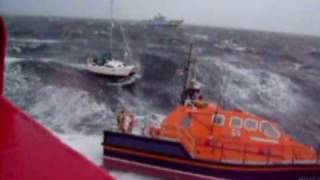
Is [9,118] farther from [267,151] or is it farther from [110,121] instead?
[110,121]

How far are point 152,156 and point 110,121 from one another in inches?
218

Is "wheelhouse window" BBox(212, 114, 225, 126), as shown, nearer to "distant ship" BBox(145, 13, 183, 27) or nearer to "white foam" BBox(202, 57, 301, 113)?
"white foam" BBox(202, 57, 301, 113)

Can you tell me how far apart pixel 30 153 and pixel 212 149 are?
27.8 feet

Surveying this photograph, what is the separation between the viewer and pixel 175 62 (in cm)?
3244

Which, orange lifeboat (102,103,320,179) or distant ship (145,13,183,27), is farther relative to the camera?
distant ship (145,13,183,27)

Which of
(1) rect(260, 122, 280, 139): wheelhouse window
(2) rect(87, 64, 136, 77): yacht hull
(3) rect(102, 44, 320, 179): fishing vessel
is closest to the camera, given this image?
(3) rect(102, 44, 320, 179): fishing vessel

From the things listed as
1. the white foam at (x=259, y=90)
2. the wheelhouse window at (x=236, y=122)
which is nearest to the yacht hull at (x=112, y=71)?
the white foam at (x=259, y=90)

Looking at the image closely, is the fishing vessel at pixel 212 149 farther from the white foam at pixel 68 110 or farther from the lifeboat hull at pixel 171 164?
the white foam at pixel 68 110

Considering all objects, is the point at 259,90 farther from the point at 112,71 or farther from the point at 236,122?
the point at 236,122

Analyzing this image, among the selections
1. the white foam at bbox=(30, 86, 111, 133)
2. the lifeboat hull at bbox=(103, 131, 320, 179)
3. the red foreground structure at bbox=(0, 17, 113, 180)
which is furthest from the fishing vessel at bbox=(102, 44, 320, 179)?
the red foreground structure at bbox=(0, 17, 113, 180)

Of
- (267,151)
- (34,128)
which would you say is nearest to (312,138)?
(267,151)

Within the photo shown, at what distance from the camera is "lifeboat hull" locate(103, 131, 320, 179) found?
8422 mm

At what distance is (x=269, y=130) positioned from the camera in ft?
29.2

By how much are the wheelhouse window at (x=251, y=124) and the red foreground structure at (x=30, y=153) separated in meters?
8.28
